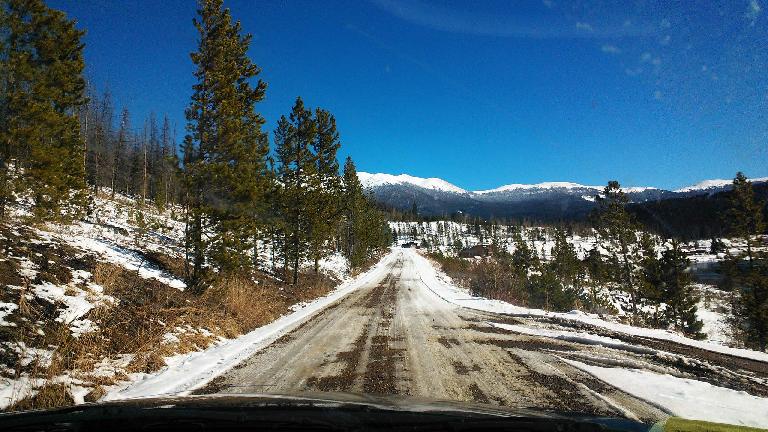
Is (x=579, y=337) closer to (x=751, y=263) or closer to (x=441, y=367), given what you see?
(x=441, y=367)

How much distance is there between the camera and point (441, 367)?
22.6 ft

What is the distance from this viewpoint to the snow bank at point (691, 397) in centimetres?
449

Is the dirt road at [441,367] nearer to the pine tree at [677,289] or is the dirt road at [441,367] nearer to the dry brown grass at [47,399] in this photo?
the dry brown grass at [47,399]

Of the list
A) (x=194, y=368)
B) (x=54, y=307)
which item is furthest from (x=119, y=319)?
(x=194, y=368)

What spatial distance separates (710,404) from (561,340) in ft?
15.4

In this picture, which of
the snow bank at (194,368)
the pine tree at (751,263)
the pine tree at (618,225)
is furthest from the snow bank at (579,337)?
the pine tree at (618,225)

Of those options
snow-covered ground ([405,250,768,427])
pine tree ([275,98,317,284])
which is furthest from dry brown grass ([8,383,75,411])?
pine tree ([275,98,317,284])

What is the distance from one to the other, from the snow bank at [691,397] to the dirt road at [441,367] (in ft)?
0.91

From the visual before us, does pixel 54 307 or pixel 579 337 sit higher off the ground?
pixel 54 307

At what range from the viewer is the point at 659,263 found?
116 ft

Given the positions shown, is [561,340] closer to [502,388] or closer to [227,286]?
[502,388]

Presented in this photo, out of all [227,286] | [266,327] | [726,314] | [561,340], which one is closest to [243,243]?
[227,286]

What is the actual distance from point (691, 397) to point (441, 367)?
3.50m

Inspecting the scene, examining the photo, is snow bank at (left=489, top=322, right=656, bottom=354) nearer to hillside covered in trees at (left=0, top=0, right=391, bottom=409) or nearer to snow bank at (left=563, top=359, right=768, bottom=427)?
snow bank at (left=563, top=359, right=768, bottom=427)
